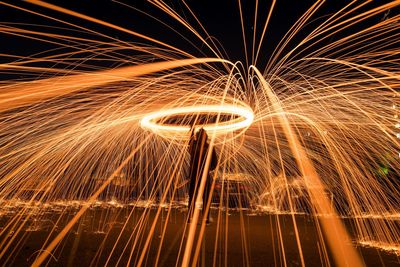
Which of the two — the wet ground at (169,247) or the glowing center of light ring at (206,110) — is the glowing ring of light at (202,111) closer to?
the glowing center of light ring at (206,110)

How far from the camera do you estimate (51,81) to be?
6387mm

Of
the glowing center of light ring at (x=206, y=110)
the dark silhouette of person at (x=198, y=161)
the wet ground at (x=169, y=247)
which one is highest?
the glowing center of light ring at (x=206, y=110)

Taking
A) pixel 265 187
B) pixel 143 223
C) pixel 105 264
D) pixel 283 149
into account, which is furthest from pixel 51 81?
pixel 283 149

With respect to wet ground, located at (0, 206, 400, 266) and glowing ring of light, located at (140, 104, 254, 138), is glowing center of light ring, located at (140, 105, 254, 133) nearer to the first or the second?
glowing ring of light, located at (140, 104, 254, 138)

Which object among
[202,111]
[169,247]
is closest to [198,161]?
[169,247]

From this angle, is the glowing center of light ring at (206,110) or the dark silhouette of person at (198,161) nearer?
the dark silhouette of person at (198,161)

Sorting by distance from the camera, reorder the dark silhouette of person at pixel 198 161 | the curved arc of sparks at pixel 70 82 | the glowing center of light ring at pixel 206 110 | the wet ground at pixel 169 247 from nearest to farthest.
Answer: the wet ground at pixel 169 247
the curved arc of sparks at pixel 70 82
the dark silhouette of person at pixel 198 161
the glowing center of light ring at pixel 206 110

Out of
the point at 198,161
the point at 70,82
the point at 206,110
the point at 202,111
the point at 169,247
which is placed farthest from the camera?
the point at 202,111

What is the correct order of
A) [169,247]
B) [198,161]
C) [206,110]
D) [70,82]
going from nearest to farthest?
[169,247] < [70,82] < [198,161] < [206,110]

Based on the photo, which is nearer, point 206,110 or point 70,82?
point 70,82

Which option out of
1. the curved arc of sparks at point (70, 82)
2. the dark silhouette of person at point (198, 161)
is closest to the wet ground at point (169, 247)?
the dark silhouette of person at point (198, 161)

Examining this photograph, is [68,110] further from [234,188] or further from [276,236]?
[234,188]

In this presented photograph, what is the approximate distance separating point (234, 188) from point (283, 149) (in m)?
4.58

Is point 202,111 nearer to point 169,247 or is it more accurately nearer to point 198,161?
point 198,161
